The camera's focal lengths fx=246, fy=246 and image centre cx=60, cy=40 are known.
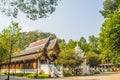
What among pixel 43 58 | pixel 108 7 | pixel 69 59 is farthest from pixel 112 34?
pixel 43 58

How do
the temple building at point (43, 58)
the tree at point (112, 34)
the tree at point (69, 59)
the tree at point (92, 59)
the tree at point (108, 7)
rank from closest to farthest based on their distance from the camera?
the tree at point (112, 34) < the tree at point (108, 7) < the tree at point (69, 59) < the temple building at point (43, 58) < the tree at point (92, 59)

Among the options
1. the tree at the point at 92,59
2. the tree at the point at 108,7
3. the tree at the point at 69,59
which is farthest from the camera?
A: the tree at the point at 92,59

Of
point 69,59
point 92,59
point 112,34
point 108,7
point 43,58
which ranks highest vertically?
point 108,7

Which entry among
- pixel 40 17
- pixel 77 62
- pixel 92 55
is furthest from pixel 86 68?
pixel 40 17

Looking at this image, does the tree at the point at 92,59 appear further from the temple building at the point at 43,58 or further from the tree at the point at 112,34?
the tree at the point at 112,34

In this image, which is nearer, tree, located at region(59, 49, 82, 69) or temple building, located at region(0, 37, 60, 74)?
tree, located at region(59, 49, 82, 69)

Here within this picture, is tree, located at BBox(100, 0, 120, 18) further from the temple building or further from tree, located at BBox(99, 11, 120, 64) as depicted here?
the temple building

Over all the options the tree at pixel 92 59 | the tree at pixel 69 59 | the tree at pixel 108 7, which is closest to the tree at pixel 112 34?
the tree at pixel 108 7

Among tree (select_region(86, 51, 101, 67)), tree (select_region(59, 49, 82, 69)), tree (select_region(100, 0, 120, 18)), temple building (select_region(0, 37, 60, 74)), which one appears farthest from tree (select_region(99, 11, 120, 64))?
tree (select_region(86, 51, 101, 67))

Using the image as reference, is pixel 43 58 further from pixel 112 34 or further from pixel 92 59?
pixel 92 59

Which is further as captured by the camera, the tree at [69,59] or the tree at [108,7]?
the tree at [69,59]

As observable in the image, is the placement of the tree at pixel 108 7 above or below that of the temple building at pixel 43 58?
above

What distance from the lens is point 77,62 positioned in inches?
1969

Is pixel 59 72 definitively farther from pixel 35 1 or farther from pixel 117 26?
pixel 35 1
